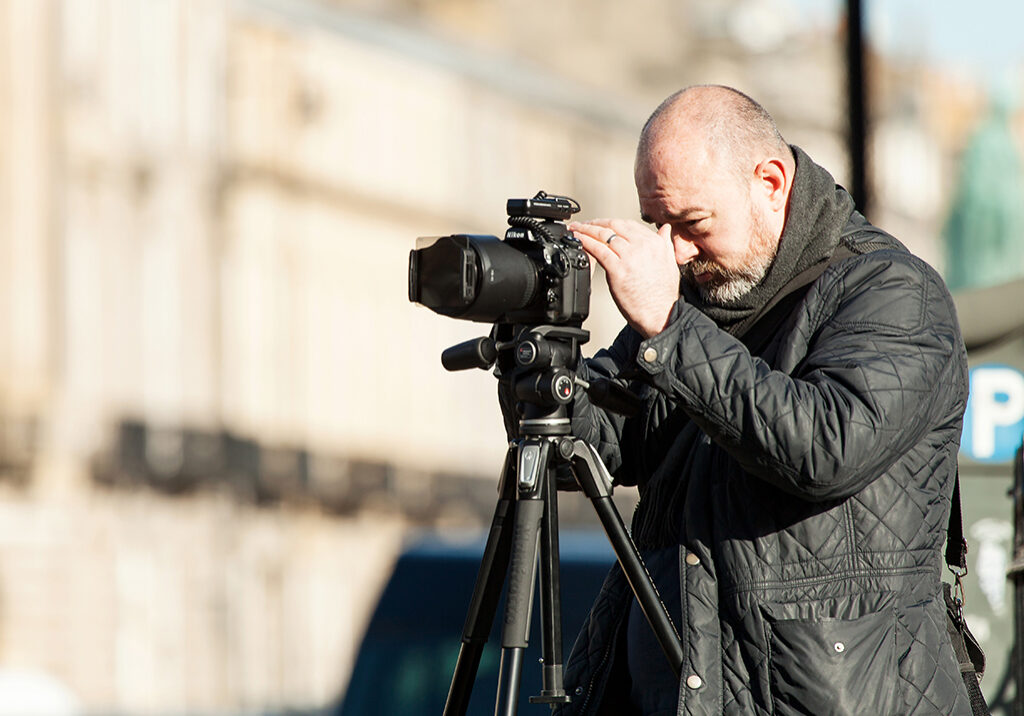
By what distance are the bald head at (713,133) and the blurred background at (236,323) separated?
9.84 m

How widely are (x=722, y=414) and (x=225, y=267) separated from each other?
595 inches

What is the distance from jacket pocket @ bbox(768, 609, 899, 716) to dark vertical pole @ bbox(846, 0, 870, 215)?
2628 mm

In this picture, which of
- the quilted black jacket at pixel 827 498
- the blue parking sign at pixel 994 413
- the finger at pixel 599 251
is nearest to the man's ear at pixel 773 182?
the quilted black jacket at pixel 827 498

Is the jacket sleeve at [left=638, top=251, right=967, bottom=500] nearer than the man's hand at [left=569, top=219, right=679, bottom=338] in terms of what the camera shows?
Yes

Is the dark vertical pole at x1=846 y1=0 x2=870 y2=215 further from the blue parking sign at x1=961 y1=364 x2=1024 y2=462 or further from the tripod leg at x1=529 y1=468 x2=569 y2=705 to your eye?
the tripod leg at x1=529 y1=468 x2=569 y2=705

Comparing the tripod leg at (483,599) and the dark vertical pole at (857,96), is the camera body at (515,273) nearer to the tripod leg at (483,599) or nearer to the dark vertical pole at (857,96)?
the tripod leg at (483,599)

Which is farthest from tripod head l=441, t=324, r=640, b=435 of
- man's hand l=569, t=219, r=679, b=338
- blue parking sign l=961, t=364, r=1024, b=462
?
blue parking sign l=961, t=364, r=1024, b=462

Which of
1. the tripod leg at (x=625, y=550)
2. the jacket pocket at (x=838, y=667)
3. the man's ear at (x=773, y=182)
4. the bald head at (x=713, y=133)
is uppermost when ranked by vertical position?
the bald head at (x=713, y=133)

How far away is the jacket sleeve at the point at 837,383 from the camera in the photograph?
2062 millimetres

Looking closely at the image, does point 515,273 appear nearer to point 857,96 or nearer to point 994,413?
point 994,413

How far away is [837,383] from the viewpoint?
6.91 feet

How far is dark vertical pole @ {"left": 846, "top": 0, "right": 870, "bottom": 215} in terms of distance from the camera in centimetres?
462

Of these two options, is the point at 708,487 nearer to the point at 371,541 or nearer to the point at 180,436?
the point at 180,436

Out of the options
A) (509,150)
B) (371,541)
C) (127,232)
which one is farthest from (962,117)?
(127,232)
